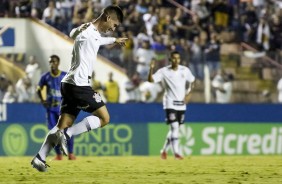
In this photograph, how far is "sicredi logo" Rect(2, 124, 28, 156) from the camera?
82.6ft

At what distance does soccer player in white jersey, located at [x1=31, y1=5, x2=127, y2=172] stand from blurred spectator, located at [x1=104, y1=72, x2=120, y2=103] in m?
10.2

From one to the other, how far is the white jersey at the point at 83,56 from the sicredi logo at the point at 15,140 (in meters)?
10.7

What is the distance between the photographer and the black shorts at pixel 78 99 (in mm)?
14750

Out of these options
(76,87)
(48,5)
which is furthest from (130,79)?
(76,87)

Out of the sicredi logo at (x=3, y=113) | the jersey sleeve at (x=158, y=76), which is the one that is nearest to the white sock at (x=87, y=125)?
the jersey sleeve at (x=158, y=76)

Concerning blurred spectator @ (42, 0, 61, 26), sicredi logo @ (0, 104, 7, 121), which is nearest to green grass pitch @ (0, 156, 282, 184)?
sicredi logo @ (0, 104, 7, 121)

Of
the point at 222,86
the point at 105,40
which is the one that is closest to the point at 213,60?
the point at 222,86

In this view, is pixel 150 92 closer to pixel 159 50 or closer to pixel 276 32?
pixel 159 50

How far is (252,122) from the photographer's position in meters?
26.5

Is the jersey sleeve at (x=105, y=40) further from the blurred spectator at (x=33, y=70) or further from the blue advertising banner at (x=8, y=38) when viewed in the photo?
the blue advertising banner at (x=8, y=38)

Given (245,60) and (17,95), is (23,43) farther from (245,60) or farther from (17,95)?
(245,60)

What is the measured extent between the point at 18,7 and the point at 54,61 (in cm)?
773

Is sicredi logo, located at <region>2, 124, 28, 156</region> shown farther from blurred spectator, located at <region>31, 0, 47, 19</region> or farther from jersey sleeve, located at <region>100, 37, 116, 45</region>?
jersey sleeve, located at <region>100, 37, 116, 45</region>

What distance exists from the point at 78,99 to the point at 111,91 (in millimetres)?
10799
